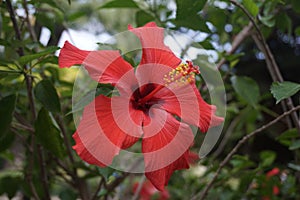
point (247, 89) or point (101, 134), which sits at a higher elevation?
point (101, 134)

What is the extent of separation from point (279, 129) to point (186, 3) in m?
2.88

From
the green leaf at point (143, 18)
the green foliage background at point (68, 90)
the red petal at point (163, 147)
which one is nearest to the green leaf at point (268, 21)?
the green foliage background at point (68, 90)

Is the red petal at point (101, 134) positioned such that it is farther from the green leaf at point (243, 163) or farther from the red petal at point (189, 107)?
the green leaf at point (243, 163)

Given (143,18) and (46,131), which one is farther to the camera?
(143,18)

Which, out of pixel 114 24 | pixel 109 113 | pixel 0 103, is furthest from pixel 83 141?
pixel 114 24

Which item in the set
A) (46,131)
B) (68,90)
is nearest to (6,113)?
(46,131)

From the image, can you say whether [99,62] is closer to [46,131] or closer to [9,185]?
[46,131]

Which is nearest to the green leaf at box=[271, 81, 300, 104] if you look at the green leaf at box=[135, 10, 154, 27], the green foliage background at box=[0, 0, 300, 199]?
the green foliage background at box=[0, 0, 300, 199]

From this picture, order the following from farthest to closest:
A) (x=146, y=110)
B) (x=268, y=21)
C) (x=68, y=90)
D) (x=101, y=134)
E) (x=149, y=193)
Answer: (x=149, y=193) < (x=68, y=90) < (x=268, y=21) < (x=146, y=110) < (x=101, y=134)

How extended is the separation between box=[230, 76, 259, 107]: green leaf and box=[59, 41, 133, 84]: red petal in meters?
0.56

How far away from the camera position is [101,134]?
64 cm

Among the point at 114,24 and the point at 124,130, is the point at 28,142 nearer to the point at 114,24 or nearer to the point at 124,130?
the point at 124,130

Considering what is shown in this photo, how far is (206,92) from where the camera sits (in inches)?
52.8

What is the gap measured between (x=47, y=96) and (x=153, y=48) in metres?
0.26
